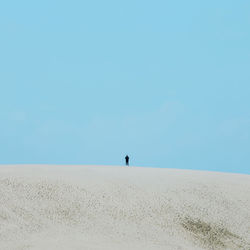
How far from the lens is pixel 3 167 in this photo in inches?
1705

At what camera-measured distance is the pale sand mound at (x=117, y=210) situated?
32219 millimetres

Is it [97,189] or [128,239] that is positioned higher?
[97,189]

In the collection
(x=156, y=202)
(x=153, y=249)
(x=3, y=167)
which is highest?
(x=3, y=167)

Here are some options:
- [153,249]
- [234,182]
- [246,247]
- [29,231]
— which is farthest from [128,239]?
[234,182]

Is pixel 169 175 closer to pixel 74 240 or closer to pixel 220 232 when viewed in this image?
pixel 220 232

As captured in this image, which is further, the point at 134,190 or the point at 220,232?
the point at 134,190

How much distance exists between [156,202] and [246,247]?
274 inches

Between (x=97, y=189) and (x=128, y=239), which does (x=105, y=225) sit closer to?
(x=128, y=239)

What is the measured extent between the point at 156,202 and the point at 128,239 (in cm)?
748

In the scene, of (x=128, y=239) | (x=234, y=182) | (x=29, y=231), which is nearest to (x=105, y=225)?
(x=128, y=239)

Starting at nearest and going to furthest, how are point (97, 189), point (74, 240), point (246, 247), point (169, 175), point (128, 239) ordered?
point (74, 240), point (128, 239), point (246, 247), point (97, 189), point (169, 175)

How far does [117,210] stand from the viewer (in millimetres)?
37594

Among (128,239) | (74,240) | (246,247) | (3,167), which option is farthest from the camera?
(3,167)

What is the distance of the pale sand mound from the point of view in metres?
32.2
